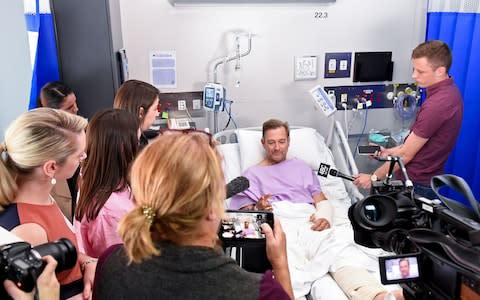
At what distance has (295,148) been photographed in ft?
9.82

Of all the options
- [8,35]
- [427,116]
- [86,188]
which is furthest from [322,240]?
[8,35]

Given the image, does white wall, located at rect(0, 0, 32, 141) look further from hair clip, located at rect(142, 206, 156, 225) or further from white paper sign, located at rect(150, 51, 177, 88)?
hair clip, located at rect(142, 206, 156, 225)

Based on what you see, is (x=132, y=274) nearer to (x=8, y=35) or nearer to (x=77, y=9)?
(x=77, y=9)

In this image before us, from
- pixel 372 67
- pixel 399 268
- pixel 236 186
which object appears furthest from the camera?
pixel 372 67

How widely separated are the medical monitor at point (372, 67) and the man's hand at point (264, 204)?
1.33 meters

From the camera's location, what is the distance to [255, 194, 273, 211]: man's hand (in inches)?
97.3

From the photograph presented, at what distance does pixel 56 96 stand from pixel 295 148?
1.56m

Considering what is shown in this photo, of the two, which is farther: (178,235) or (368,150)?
(368,150)

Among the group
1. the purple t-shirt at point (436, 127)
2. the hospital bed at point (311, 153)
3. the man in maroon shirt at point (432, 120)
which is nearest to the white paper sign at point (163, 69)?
the hospital bed at point (311, 153)

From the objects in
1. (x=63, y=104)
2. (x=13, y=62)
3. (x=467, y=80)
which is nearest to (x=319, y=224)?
(x=467, y=80)

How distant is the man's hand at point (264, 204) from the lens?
247 centimetres

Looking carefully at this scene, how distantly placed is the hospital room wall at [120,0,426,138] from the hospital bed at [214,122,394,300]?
0.72 feet

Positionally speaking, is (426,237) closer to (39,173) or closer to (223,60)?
(39,173)

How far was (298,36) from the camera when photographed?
10.4ft
